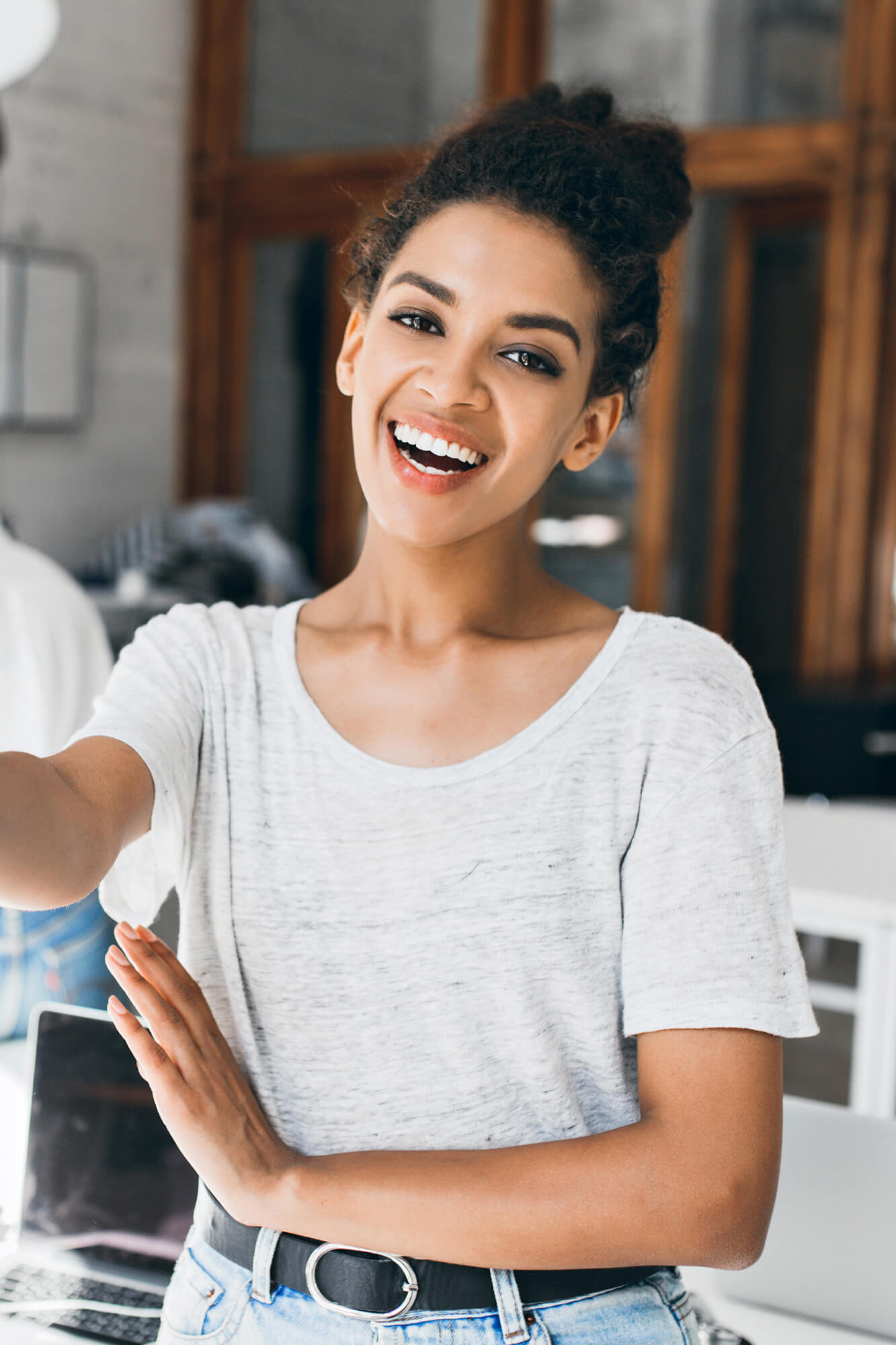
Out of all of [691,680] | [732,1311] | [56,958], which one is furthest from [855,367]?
[691,680]

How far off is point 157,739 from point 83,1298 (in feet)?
2.11

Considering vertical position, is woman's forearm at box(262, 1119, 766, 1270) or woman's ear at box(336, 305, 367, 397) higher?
woman's ear at box(336, 305, 367, 397)

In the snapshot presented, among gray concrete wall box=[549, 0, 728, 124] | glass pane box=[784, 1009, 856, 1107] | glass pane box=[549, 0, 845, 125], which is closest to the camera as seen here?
glass pane box=[784, 1009, 856, 1107]

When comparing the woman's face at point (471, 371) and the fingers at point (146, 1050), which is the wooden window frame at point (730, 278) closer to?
the woman's face at point (471, 371)

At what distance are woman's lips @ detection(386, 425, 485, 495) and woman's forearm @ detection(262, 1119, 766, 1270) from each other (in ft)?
1.61

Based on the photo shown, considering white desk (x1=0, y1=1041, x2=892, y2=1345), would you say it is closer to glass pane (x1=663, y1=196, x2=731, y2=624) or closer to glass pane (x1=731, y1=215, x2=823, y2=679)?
glass pane (x1=663, y1=196, x2=731, y2=624)

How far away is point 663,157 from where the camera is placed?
118 centimetres

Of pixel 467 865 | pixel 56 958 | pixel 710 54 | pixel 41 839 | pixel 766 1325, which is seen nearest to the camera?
pixel 41 839

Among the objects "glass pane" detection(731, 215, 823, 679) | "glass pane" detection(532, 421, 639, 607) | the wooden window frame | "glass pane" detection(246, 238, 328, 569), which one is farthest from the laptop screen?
"glass pane" detection(731, 215, 823, 679)

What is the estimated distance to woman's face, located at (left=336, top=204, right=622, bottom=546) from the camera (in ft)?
3.67

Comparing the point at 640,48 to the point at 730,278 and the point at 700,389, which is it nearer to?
the point at 730,278

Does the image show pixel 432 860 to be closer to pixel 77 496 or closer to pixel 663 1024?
pixel 663 1024

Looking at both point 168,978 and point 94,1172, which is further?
point 94,1172

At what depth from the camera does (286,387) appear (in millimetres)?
6445
